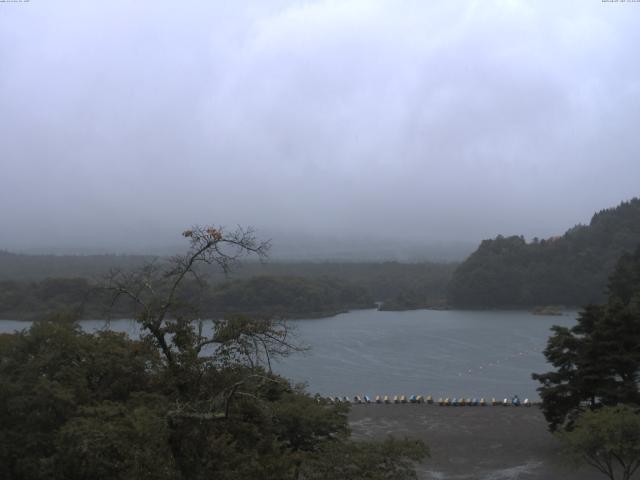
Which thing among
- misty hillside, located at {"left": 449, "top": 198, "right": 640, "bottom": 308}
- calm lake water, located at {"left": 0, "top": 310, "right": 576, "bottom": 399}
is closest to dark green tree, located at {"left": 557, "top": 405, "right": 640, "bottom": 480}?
calm lake water, located at {"left": 0, "top": 310, "right": 576, "bottom": 399}

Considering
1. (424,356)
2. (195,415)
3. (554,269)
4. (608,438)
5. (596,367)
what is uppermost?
(554,269)

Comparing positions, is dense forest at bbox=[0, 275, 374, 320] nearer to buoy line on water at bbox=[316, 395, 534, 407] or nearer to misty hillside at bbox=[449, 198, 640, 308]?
misty hillside at bbox=[449, 198, 640, 308]

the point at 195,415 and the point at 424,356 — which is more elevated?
the point at 195,415

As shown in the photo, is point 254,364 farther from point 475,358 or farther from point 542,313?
point 542,313

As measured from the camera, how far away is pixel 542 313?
59719 millimetres

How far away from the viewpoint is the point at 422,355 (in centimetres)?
3847

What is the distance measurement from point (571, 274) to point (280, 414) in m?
59.0

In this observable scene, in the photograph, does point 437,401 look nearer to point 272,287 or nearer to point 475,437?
point 475,437

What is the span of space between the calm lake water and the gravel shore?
340 cm

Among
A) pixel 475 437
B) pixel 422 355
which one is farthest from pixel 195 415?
pixel 422 355

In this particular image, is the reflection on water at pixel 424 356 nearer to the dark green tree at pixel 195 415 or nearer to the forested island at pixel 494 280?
the forested island at pixel 494 280

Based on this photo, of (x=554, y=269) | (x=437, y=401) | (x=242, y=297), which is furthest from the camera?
(x=554, y=269)

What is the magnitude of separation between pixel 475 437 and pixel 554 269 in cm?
5019

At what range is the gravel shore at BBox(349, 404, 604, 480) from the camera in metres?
13.9
